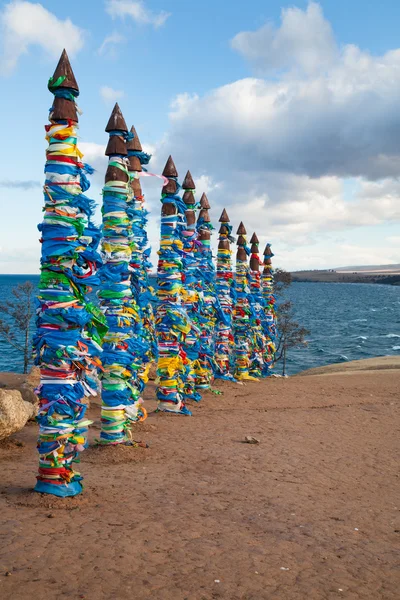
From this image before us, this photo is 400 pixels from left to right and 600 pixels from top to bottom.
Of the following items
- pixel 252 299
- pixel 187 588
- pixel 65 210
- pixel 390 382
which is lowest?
pixel 390 382

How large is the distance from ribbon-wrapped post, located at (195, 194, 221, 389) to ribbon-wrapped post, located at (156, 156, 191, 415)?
4572 mm

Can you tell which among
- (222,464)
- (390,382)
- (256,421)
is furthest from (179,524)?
(390,382)

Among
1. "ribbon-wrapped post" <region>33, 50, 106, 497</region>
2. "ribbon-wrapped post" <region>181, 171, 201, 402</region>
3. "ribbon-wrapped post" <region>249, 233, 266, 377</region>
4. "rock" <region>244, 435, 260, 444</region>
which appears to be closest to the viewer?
"ribbon-wrapped post" <region>33, 50, 106, 497</region>

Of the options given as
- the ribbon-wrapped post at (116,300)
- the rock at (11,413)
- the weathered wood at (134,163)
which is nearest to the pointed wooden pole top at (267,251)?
the weathered wood at (134,163)

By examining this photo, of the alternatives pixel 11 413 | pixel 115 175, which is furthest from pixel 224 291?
pixel 11 413

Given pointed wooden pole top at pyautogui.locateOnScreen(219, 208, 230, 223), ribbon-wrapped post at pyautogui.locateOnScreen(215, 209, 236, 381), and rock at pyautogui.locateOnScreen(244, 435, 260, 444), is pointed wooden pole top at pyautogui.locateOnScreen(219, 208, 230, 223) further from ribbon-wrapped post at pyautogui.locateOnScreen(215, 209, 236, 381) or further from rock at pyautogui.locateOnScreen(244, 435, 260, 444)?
rock at pyautogui.locateOnScreen(244, 435, 260, 444)

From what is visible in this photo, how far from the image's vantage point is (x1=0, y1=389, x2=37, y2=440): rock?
423 inches

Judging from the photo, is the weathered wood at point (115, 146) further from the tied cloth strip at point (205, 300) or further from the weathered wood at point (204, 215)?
the weathered wood at point (204, 215)

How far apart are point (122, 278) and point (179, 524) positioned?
212 inches

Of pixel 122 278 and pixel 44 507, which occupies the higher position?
pixel 122 278

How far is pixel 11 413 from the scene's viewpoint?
35.8 feet

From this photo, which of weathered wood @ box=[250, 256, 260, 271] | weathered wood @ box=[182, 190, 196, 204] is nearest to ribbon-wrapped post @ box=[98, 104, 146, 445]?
weathered wood @ box=[182, 190, 196, 204]

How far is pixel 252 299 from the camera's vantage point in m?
24.9

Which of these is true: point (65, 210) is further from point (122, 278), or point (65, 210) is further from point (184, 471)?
point (184, 471)
